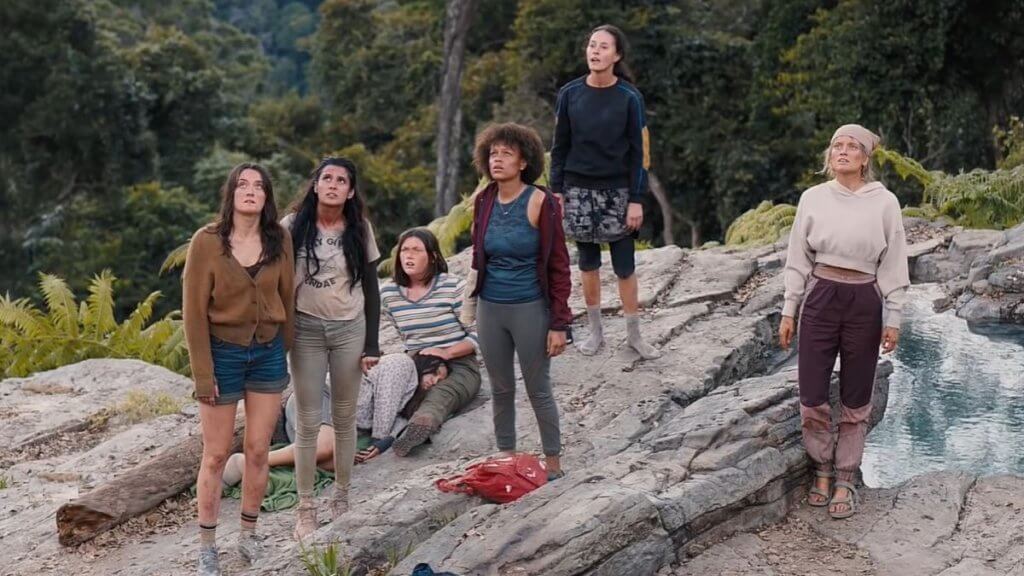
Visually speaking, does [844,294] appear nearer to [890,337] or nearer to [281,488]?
[890,337]

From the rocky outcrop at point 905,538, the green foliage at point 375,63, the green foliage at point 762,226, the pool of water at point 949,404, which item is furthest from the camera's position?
the green foliage at point 375,63

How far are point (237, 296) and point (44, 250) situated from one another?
19484mm

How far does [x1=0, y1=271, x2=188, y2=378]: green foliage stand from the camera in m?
10.7

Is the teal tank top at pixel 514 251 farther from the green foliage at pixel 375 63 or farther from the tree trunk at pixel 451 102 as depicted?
the green foliage at pixel 375 63

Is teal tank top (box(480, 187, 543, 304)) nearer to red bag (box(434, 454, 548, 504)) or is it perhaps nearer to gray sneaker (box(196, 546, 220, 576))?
red bag (box(434, 454, 548, 504))

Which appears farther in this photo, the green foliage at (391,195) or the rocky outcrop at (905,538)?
the green foliage at (391,195)

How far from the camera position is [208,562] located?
5035 mm

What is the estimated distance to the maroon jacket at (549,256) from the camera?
17.1ft

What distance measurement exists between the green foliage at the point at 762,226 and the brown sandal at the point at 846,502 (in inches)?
237

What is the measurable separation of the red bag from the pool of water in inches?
73.6

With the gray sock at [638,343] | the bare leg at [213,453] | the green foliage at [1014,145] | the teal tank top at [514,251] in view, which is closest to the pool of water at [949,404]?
the gray sock at [638,343]

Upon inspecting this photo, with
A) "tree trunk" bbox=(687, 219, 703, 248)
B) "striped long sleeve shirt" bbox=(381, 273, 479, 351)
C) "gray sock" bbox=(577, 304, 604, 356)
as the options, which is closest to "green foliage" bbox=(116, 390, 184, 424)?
"striped long sleeve shirt" bbox=(381, 273, 479, 351)

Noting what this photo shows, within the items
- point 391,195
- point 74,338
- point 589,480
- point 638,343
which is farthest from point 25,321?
point 391,195

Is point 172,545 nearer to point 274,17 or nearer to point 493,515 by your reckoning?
point 493,515
